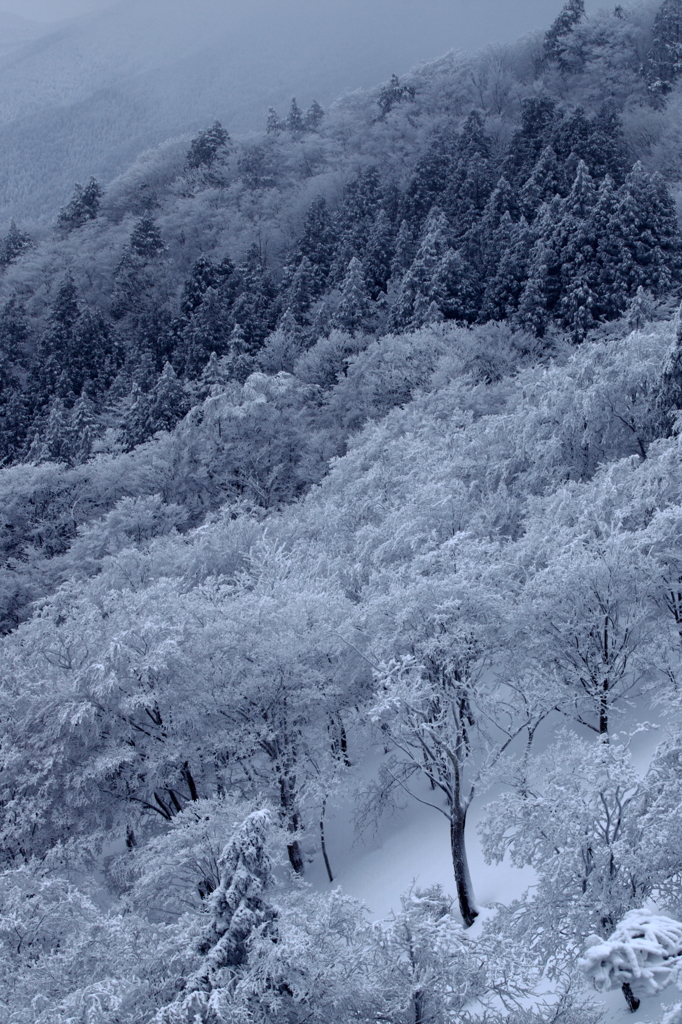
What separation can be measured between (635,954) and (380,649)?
6.65 meters

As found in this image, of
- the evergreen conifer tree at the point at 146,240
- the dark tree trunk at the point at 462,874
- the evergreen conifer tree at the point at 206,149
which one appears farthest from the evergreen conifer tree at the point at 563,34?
the dark tree trunk at the point at 462,874

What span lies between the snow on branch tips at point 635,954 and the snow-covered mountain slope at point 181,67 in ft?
343

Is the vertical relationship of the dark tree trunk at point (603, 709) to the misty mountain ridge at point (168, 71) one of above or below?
below

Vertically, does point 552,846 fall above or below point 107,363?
below

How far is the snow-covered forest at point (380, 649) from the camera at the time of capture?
7.71 meters

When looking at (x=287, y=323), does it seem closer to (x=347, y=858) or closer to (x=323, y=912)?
(x=347, y=858)

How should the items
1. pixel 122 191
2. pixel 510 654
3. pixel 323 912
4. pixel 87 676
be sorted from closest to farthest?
pixel 323 912 → pixel 510 654 → pixel 87 676 → pixel 122 191

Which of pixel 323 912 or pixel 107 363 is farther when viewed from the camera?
pixel 107 363

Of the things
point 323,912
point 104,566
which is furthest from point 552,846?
point 104,566

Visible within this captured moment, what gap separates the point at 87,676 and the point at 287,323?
3387 centimetres

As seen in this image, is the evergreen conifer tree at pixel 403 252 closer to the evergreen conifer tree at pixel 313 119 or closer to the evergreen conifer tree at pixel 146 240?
the evergreen conifer tree at pixel 146 240

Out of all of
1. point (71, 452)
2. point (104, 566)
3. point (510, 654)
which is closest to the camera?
point (510, 654)

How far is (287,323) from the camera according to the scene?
44.8 m

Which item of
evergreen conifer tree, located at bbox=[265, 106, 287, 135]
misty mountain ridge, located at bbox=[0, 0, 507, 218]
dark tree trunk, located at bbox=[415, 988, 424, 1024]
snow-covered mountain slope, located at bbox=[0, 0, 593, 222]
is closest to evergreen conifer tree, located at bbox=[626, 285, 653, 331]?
dark tree trunk, located at bbox=[415, 988, 424, 1024]
